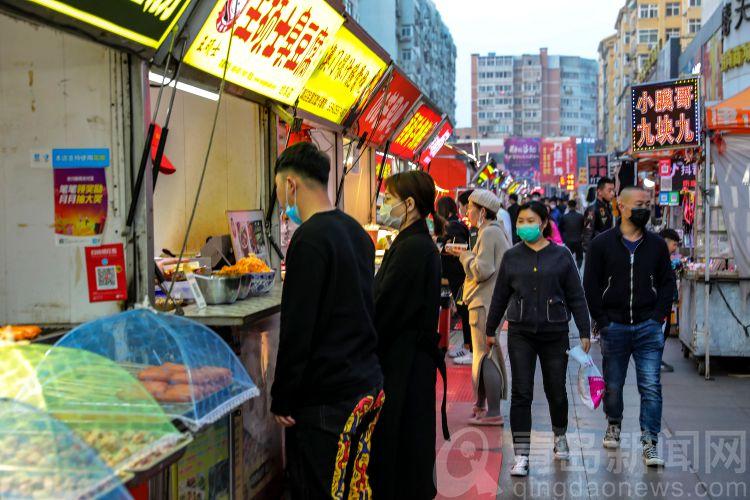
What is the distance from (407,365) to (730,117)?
604cm

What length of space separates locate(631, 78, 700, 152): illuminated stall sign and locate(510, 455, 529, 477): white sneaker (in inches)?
234

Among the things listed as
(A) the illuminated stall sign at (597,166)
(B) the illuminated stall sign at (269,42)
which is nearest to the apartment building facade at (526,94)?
(A) the illuminated stall sign at (597,166)

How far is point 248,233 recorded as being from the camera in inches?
246

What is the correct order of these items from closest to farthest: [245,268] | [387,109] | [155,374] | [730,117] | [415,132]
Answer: [155,374] → [245,268] → [730,117] → [387,109] → [415,132]

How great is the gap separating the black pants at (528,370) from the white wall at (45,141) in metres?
3.03

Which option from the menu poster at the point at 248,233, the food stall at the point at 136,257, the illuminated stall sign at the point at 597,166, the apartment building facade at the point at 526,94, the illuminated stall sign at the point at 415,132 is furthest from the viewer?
the apartment building facade at the point at 526,94

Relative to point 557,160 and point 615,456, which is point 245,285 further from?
point 557,160

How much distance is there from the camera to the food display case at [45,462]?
2.17 m

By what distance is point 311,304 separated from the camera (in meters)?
3.34

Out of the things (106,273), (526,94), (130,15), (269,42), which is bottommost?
(106,273)

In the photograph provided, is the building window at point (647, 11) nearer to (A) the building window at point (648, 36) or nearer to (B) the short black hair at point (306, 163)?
(A) the building window at point (648, 36)

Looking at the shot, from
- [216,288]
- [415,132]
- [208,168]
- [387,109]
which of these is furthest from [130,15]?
[415,132]

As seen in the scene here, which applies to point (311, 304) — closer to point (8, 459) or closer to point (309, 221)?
point (309, 221)

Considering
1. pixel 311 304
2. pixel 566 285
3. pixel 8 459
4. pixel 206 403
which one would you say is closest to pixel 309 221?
pixel 311 304
